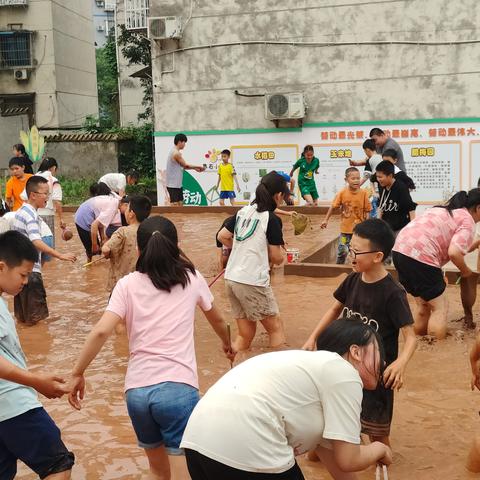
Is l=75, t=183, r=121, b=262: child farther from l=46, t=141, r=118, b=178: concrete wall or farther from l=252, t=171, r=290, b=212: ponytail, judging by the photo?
l=46, t=141, r=118, b=178: concrete wall

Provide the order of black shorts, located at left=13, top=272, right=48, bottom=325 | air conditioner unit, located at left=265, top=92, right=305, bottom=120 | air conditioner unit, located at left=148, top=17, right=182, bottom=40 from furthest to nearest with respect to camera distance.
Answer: air conditioner unit, located at left=148, top=17, right=182, bottom=40 < air conditioner unit, located at left=265, top=92, right=305, bottom=120 < black shorts, located at left=13, top=272, right=48, bottom=325

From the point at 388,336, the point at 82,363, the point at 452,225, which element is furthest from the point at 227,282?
the point at 82,363

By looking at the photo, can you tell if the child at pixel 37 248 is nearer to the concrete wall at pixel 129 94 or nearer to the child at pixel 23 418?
the child at pixel 23 418

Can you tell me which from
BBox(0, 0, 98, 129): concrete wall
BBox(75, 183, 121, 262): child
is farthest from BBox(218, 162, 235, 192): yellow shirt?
BBox(0, 0, 98, 129): concrete wall

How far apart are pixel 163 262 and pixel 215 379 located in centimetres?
265

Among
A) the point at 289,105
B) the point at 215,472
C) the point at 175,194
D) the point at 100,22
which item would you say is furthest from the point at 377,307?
the point at 100,22

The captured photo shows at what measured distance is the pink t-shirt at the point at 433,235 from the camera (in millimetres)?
6598

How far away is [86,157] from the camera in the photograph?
24969mm

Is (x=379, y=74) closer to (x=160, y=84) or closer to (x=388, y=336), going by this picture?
(x=160, y=84)

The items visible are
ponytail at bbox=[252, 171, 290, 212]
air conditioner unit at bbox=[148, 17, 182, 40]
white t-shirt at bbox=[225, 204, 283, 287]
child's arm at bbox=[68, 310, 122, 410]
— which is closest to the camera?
child's arm at bbox=[68, 310, 122, 410]

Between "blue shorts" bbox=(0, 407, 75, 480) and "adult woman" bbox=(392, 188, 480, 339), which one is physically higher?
"adult woman" bbox=(392, 188, 480, 339)

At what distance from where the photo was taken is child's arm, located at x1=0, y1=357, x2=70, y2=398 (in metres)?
3.37

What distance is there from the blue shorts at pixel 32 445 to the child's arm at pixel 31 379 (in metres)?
0.13

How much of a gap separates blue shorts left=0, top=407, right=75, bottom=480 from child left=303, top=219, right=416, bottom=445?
4.95ft
